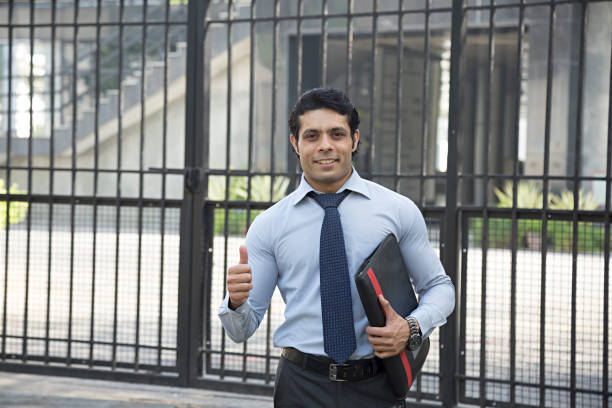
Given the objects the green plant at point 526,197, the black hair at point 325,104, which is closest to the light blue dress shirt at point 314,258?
the black hair at point 325,104

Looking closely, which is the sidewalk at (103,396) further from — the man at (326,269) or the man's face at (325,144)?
the man's face at (325,144)

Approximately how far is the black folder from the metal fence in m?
2.42

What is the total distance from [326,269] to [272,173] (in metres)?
2.89

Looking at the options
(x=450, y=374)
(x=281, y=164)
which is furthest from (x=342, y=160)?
(x=281, y=164)

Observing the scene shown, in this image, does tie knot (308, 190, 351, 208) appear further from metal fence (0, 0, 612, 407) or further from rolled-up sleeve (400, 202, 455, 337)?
metal fence (0, 0, 612, 407)

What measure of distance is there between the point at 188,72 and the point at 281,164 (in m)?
12.3

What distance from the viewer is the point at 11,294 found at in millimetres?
9789

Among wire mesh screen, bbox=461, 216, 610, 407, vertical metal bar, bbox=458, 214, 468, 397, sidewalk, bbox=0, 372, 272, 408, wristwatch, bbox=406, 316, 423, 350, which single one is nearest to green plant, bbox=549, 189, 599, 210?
wire mesh screen, bbox=461, 216, 610, 407

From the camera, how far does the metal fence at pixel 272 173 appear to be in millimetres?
5055

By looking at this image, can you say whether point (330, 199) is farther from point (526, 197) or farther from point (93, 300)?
point (526, 197)

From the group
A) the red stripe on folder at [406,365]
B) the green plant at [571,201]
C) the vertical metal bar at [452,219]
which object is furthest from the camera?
the green plant at [571,201]

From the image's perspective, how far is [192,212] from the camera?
5613 millimetres

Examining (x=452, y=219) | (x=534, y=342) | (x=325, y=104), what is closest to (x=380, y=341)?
(x=325, y=104)

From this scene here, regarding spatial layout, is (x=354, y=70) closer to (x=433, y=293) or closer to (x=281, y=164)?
(x=281, y=164)
